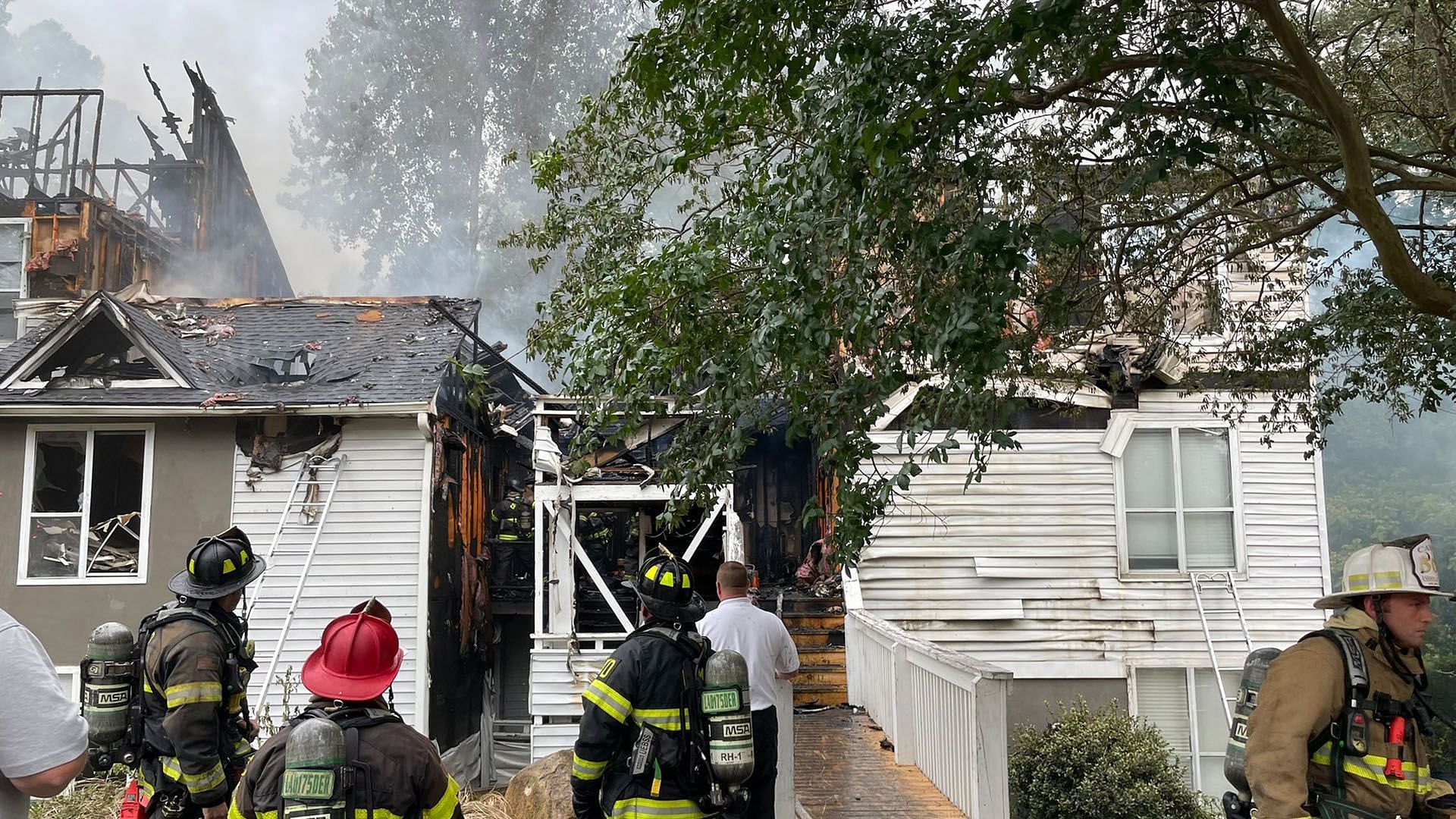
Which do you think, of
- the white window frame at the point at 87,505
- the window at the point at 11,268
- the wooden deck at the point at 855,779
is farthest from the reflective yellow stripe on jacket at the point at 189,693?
the window at the point at 11,268

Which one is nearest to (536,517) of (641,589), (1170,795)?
(1170,795)

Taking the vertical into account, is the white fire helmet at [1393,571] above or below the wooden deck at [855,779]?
above

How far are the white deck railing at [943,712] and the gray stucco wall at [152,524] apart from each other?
27.3 feet

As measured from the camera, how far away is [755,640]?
638cm

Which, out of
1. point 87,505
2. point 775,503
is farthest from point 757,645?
point 775,503

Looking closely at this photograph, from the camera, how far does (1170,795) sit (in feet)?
35.3

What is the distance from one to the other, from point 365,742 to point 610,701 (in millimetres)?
1230

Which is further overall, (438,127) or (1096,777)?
(438,127)

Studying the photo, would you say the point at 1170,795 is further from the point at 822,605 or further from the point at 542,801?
the point at 542,801

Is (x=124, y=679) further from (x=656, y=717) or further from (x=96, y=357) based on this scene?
(x=96, y=357)

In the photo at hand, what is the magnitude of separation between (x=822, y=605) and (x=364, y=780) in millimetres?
11176

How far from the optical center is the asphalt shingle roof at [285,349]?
44.4 feet

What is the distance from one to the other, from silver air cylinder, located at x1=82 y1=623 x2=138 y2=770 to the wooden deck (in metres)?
4.46

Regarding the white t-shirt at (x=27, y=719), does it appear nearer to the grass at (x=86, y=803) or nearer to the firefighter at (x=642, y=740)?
the firefighter at (x=642, y=740)
